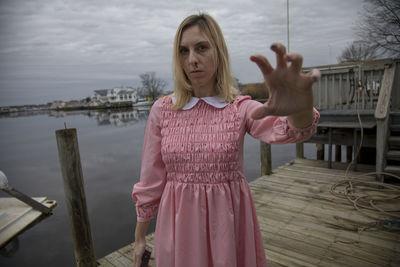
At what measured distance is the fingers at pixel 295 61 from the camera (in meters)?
0.73

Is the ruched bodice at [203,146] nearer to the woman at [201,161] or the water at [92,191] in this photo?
the woman at [201,161]

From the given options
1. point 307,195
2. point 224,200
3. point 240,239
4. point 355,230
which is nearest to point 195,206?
point 224,200

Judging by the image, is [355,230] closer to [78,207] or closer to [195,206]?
[195,206]

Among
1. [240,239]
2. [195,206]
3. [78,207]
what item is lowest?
[78,207]

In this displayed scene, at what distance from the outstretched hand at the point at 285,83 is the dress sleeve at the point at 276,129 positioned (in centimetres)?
13

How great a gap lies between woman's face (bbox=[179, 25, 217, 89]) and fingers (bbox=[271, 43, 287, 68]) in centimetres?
54

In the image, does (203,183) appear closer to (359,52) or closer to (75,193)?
Result: (75,193)

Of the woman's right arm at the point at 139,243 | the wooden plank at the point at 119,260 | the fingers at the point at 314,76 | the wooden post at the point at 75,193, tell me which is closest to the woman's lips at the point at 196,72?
the fingers at the point at 314,76

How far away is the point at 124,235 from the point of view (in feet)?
22.2

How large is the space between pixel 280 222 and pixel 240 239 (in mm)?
2484

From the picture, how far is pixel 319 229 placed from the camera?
3215 mm

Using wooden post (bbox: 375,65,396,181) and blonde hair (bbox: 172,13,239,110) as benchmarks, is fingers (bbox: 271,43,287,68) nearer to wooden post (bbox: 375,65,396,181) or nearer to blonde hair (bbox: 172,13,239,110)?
blonde hair (bbox: 172,13,239,110)

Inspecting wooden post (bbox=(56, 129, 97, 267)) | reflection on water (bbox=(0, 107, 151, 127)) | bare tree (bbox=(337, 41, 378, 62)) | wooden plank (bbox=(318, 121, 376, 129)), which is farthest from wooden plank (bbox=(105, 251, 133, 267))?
reflection on water (bbox=(0, 107, 151, 127))

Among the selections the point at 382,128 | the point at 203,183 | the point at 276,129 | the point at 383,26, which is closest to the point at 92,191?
the point at 382,128
